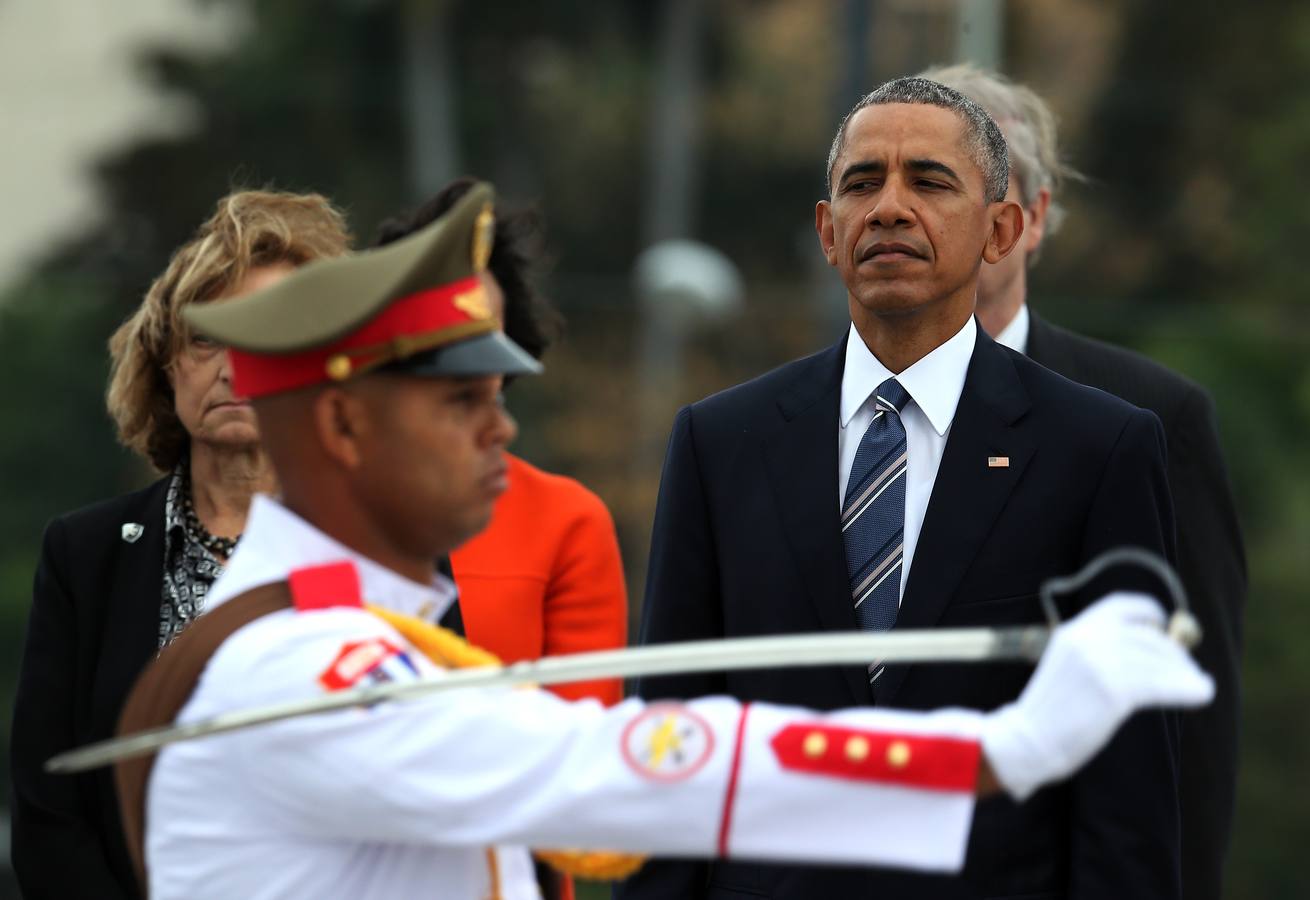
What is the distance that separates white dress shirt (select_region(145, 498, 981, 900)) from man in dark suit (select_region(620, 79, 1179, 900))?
99 cm

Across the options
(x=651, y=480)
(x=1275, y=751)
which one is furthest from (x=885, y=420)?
(x=651, y=480)

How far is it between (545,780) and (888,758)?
1.36ft

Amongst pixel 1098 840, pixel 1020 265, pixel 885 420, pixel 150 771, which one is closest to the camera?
pixel 150 771

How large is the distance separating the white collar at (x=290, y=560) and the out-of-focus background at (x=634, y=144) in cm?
2646

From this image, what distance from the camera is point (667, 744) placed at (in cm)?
270

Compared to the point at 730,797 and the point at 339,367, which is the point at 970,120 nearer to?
the point at 339,367

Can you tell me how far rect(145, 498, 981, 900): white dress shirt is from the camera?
105 inches

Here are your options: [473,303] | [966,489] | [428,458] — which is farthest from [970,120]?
[428,458]

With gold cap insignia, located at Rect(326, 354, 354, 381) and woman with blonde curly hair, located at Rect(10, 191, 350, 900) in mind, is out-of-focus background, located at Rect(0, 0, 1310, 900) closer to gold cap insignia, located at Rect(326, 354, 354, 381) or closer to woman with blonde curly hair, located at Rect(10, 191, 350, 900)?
woman with blonde curly hair, located at Rect(10, 191, 350, 900)

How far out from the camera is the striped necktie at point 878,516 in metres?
3.80

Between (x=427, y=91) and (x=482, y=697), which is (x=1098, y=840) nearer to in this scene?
(x=482, y=697)

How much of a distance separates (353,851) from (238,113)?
31877 mm

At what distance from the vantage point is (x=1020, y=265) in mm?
5027

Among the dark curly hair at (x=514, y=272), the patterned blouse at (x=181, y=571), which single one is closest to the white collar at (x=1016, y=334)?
the dark curly hair at (x=514, y=272)
